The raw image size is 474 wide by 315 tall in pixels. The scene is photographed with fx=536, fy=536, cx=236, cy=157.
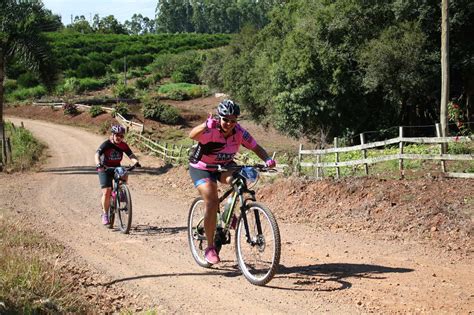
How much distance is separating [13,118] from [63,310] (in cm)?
5101

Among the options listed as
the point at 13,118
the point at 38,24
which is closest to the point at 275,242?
the point at 38,24

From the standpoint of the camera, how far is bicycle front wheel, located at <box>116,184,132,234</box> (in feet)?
33.2

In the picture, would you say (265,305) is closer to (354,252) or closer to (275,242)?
(275,242)

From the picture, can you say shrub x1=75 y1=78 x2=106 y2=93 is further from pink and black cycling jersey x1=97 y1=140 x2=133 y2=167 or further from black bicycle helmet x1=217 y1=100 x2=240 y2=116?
black bicycle helmet x1=217 y1=100 x2=240 y2=116

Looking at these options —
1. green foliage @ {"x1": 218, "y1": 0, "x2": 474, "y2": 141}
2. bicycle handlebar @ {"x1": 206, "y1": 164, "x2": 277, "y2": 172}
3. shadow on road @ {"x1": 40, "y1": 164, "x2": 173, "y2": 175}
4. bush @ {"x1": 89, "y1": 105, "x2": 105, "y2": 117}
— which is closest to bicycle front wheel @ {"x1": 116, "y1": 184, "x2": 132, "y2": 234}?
bicycle handlebar @ {"x1": 206, "y1": 164, "x2": 277, "y2": 172}

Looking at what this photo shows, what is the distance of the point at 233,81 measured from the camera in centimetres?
4725

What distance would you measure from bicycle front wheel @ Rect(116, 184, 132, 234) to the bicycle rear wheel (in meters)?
2.60

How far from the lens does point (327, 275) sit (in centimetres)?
682

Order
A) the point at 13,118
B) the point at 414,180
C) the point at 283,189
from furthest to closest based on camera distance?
the point at 13,118 → the point at 283,189 → the point at 414,180

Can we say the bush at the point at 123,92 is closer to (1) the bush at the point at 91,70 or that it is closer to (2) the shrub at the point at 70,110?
(2) the shrub at the point at 70,110

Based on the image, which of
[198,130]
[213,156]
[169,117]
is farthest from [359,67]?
[198,130]

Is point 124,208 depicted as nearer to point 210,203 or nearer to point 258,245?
point 210,203

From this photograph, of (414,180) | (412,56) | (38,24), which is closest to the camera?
(414,180)

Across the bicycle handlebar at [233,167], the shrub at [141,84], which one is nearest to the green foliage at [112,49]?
the shrub at [141,84]
